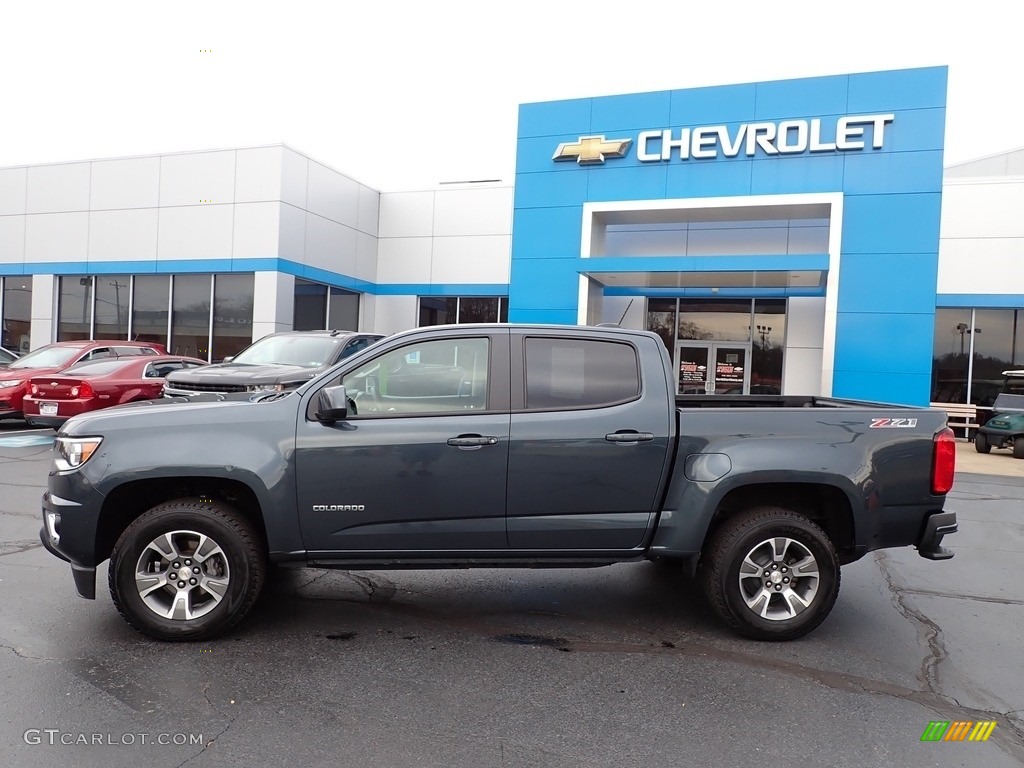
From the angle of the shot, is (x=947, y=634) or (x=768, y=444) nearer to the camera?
(x=768, y=444)

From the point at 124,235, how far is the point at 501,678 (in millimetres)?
20251

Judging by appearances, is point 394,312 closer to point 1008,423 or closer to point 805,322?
point 805,322

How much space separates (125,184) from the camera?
792 inches

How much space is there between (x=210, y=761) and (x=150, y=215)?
65.1 ft

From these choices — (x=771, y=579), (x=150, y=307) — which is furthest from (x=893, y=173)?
(x=150, y=307)

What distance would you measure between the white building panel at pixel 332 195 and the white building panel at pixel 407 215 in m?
1.25

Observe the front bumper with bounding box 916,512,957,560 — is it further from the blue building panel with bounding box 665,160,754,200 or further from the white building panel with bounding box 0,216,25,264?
the white building panel with bounding box 0,216,25,264

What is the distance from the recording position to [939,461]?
4.50 m

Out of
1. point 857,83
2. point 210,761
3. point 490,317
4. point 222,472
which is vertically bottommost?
point 210,761

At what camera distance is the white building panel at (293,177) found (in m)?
18.5

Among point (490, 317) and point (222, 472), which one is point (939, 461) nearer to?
point (222, 472)

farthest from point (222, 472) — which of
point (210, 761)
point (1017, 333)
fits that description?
point (1017, 333)

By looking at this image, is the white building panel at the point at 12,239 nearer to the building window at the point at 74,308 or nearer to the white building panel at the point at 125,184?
the building window at the point at 74,308
